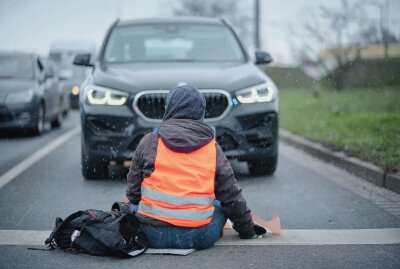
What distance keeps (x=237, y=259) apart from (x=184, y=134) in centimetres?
92

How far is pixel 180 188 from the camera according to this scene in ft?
18.5

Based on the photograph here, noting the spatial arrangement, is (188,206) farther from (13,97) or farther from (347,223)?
(13,97)

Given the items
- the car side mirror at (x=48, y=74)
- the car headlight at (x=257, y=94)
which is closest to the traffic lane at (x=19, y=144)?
the car side mirror at (x=48, y=74)

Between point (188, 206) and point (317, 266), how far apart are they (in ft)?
3.10

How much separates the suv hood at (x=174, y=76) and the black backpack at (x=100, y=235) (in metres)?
3.27

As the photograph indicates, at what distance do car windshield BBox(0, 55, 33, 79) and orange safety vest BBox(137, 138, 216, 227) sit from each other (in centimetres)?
1110

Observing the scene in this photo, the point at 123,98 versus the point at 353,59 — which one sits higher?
the point at 123,98

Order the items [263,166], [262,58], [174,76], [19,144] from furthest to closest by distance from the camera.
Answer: [19,144], [262,58], [263,166], [174,76]

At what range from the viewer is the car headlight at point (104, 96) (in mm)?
8904

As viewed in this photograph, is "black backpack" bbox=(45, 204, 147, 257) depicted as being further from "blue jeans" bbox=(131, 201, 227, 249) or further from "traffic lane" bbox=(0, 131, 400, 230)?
"traffic lane" bbox=(0, 131, 400, 230)

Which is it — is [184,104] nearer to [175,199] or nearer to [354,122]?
[175,199]

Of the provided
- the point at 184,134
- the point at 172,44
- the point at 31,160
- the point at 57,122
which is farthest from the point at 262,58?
the point at 57,122

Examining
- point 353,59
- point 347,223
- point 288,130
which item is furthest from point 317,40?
point 347,223

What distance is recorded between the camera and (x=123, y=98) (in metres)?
8.90
